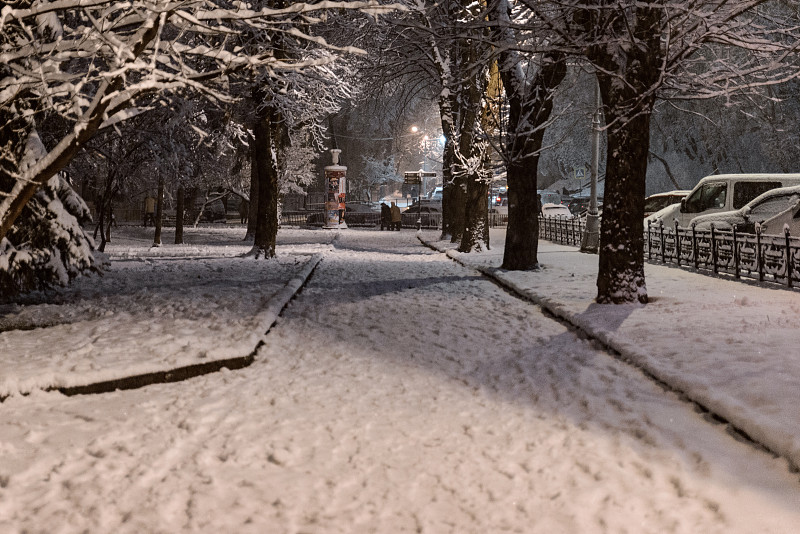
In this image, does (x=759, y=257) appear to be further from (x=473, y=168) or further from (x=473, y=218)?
(x=473, y=218)

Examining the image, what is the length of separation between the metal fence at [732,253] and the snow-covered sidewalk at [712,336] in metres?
0.46

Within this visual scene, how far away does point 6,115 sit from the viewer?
846cm

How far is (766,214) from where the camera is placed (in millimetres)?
16078

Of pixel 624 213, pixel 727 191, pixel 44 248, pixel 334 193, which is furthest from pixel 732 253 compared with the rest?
pixel 334 193

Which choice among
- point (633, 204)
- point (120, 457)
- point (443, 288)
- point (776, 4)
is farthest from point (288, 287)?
point (776, 4)

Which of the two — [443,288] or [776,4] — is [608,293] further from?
[776,4]

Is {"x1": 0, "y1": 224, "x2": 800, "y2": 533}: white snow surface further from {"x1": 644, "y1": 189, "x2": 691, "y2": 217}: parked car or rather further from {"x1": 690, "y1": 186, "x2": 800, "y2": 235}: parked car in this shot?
{"x1": 644, "y1": 189, "x2": 691, "y2": 217}: parked car

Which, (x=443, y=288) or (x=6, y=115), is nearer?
(x=6, y=115)

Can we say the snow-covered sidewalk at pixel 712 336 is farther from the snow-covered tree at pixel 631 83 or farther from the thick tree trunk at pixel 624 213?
the snow-covered tree at pixel 631 83

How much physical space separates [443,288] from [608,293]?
3300 mm

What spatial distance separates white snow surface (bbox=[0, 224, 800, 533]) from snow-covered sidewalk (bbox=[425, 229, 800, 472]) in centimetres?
4

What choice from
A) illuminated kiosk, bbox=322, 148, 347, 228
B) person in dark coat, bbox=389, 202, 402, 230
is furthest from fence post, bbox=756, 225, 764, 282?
person in dark coat, bbox=389, 202, 402, 230

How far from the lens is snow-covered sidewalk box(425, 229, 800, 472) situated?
5031mm

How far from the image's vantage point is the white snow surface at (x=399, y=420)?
364 cm
